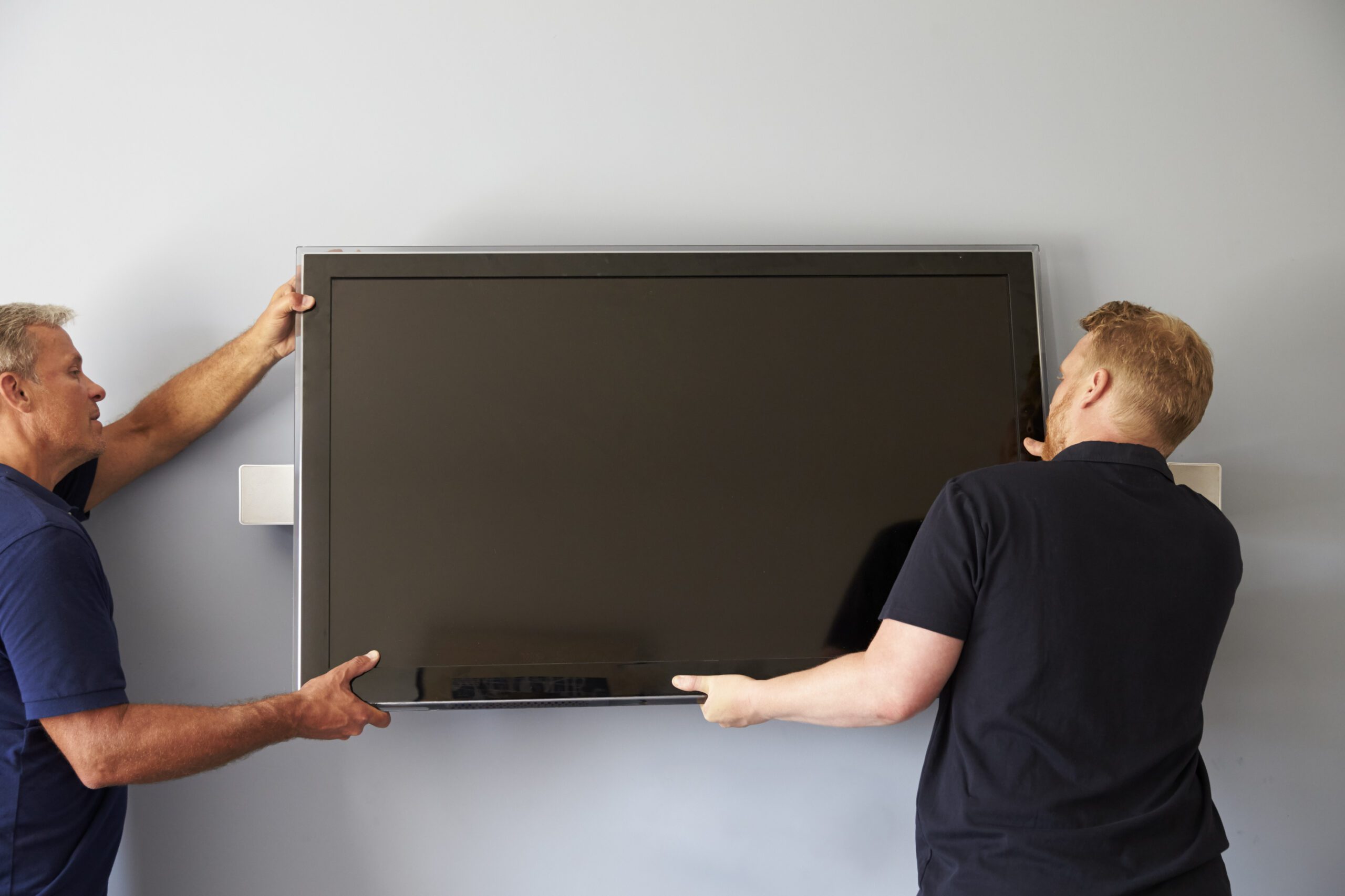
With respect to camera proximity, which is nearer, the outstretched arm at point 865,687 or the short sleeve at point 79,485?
the outstretched arm at point 865,687

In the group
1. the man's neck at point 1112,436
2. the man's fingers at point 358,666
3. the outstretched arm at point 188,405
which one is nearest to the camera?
the man's neck at point 1112,436

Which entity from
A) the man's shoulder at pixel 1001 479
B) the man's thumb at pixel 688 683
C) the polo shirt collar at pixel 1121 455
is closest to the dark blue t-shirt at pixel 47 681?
the man's thumb at pixel 688 683

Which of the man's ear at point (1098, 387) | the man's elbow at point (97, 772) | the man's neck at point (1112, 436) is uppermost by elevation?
the man's ear at point (1098, 387)

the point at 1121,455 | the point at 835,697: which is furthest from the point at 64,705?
the point at 1121,455

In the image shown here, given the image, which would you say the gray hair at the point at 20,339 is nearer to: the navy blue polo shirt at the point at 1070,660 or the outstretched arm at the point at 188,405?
the outstretched arm at the point at 188,405

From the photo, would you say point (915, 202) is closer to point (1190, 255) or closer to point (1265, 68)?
point (1190, 255)

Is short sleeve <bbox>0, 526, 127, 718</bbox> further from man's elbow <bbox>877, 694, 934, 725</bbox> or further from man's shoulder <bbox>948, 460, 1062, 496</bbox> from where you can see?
man's shoulder <bbox>948, 460, 1062, 496</bbox>

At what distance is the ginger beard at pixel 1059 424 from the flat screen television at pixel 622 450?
0.10m

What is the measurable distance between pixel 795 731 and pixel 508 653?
2.07ft

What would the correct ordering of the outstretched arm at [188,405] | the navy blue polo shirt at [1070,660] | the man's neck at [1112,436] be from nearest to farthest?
1. the navy blue polo shirt at [1070,660]
2. the man's neck at [1112,436]
3. the outstretched arm at [188,405]

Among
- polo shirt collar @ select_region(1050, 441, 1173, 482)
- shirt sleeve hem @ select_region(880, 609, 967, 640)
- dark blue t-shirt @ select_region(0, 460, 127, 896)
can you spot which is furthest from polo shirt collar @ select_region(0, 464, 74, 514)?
polo shirt collar @ select_region(1050, 441, 1173, 482)

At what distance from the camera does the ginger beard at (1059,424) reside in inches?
49.8

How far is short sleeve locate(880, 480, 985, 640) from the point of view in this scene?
1.09m

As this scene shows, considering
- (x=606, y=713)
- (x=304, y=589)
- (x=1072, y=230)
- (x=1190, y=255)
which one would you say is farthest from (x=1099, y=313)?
(x=304, y=589)
